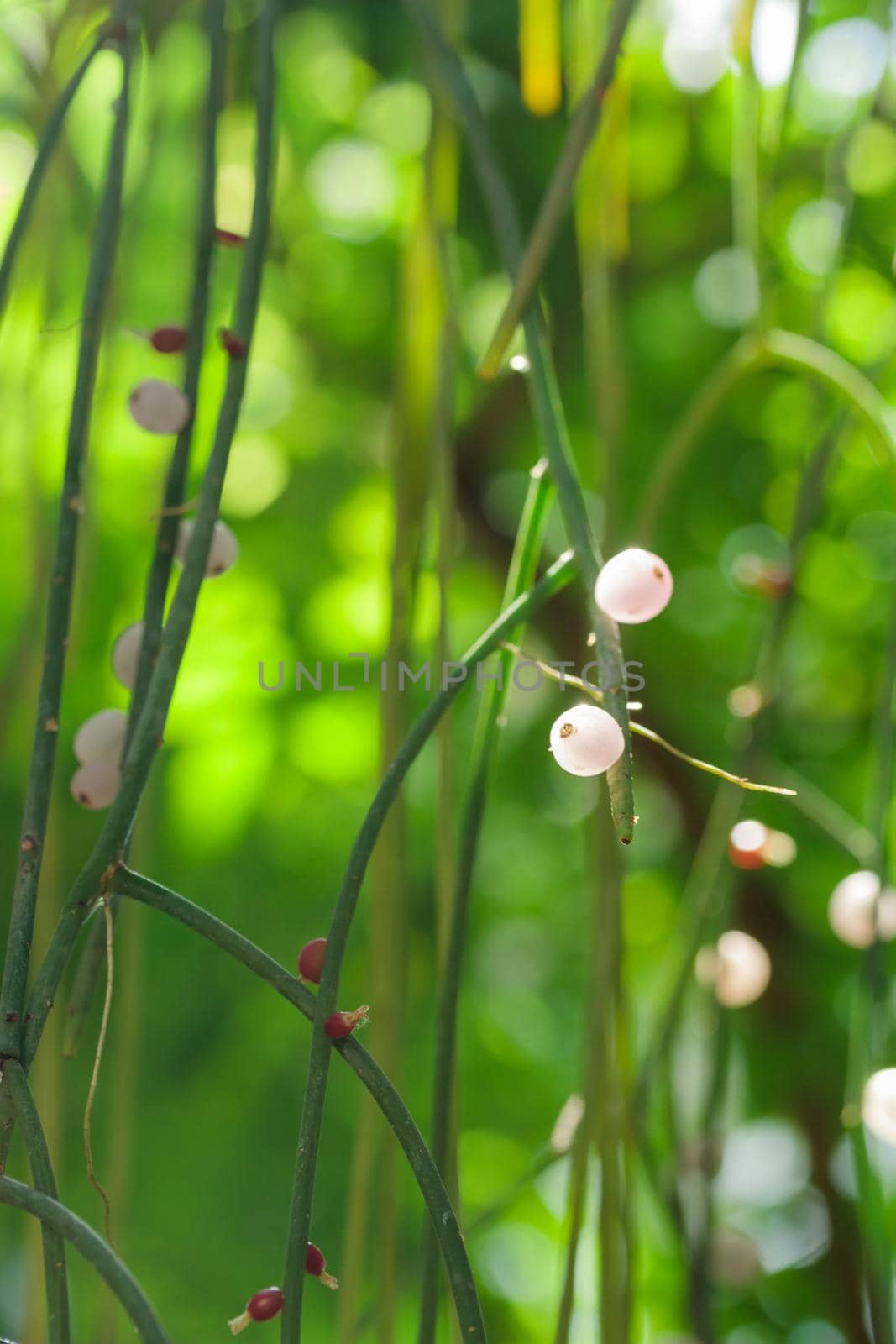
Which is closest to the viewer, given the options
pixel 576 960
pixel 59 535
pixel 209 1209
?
pixel 59 535

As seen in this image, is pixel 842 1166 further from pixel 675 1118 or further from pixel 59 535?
pixel 59 535

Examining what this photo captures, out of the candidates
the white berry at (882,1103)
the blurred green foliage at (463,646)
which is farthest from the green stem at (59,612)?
the blurred green foliage at (463,646)

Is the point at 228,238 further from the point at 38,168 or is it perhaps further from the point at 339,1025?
the point at 339,1025

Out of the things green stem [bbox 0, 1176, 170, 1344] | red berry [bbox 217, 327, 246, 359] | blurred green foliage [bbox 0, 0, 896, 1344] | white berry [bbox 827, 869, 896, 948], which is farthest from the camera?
blurred green foliage [bbox 0, 0, 896, 1344]

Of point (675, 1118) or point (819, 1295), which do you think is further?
point (819, 1295)

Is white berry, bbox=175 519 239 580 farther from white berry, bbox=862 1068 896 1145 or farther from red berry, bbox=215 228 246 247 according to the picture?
white berry, bbox=862 1068 896 1145

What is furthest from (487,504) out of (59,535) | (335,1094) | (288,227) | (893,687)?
(59,535)

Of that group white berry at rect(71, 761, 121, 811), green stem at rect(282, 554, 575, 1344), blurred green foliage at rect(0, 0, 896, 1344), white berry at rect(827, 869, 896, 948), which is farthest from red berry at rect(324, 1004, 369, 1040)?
blurred green foliage at rect(0, 0, 896, 1344)
